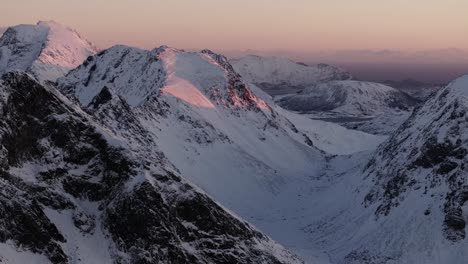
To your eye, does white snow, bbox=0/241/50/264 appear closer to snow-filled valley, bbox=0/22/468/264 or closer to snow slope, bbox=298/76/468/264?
snow-filled valley, bbox=0/22/468/264

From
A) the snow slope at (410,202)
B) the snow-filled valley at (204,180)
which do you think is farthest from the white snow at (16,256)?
the snow slope at (410,202)

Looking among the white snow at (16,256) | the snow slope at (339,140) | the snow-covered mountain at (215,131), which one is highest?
the white snow at (16,256)

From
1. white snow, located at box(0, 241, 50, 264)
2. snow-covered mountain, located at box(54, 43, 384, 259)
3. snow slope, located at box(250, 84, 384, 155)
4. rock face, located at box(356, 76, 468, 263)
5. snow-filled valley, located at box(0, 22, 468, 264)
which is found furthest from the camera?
snow slope, located at box(250, 84, 384, 155)

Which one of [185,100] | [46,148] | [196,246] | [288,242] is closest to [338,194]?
[288,242]

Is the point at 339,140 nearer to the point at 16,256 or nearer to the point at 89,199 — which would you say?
the point at 89,199

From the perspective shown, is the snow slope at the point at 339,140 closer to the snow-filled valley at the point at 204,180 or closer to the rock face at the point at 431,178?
the snow-filled valley at the point at 204,180

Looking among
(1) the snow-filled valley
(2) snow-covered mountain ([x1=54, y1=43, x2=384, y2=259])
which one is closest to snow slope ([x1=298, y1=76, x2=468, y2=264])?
(1) the snow-filled valley
